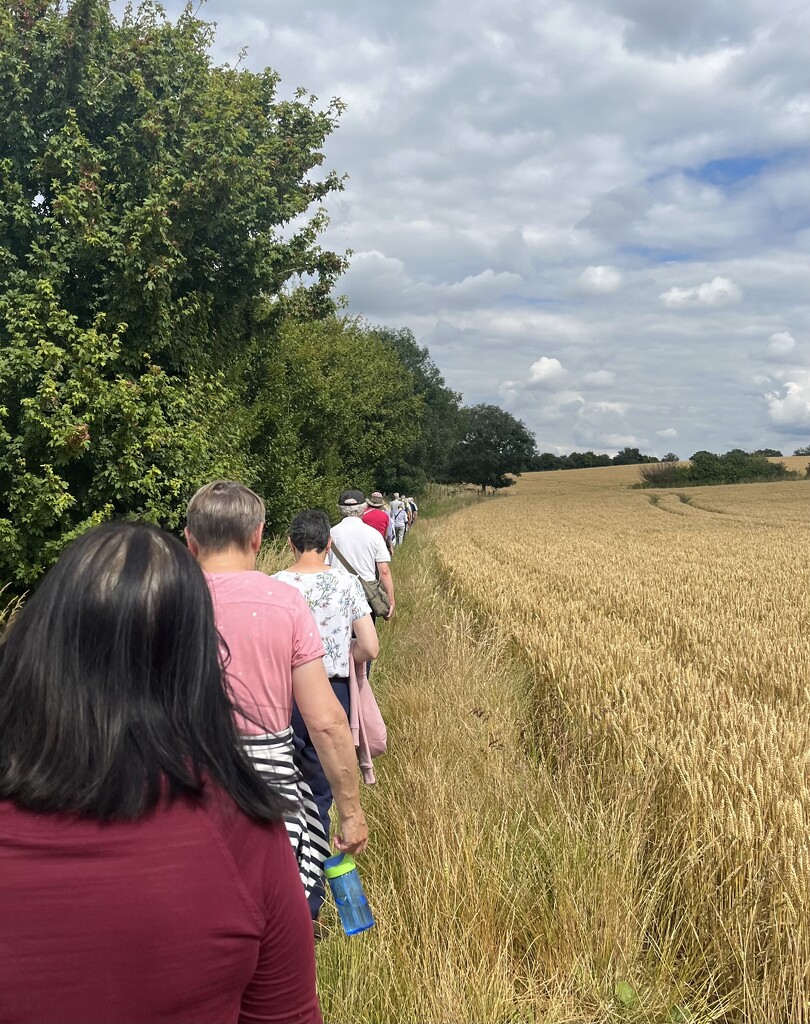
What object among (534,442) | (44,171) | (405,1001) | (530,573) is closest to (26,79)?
(44,171)

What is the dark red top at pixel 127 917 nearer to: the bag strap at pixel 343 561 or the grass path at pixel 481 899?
the grass path at pixel 481 899

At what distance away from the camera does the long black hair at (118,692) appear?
3.88 feet

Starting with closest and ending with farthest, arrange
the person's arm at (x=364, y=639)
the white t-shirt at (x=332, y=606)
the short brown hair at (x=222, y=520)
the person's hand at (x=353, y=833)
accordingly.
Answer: the short brown hair at (x=222, y=520) < the person's hand at (x=353, y=833) < the white t-shirt at (x=332, y=606) < the person's arm at (x=364, y=639)

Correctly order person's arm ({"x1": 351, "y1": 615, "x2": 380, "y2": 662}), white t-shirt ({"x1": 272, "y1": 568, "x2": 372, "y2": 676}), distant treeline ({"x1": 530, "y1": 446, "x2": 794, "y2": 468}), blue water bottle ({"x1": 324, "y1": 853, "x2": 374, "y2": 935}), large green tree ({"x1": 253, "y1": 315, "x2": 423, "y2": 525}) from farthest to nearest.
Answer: distant treeline ({"x1": 530, "y1": 446, "x2": 794, "y2": 468}) → large green tree ({"x1": 253, "y1": 315, "x2": 423, "y2": 525}) → person's arm ({"x1": 351, "y1": 615, "x2": 380, "y2": 662}) → white t-shirt ({"x1": 272, "y1": 568, "x2": 372, "y2": 676}) → blue water bottle ({"x1": 324, "y1": 853, "x2": 374, "y2": 935})

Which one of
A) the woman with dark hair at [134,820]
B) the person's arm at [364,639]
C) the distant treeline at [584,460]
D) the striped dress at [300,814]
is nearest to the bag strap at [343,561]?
the person's arm at [364,639]

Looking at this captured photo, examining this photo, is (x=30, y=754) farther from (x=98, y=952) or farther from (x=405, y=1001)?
(x=405, y=1001)

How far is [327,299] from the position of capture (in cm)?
2145

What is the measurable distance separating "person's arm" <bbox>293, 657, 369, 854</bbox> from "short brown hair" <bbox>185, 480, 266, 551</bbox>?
19.7 inches

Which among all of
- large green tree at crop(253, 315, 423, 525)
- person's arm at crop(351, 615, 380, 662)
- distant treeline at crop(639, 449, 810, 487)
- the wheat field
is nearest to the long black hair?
the wheat field

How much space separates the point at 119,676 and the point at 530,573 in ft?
43.8

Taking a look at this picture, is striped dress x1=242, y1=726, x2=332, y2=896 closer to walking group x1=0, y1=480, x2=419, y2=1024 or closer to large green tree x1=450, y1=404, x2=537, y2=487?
walking group x1=0, y1=480, x2=419, y2=1024

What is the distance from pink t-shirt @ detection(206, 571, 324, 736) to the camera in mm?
2555

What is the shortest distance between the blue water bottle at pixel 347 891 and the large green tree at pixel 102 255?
876 centimetres

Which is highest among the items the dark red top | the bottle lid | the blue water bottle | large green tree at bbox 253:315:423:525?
large green tree at bbox 253:315:423:525
